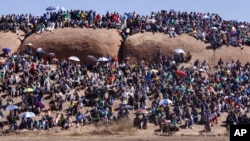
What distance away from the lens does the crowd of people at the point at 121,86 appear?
105ft

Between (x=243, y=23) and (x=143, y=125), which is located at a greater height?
(x=243, y=23)

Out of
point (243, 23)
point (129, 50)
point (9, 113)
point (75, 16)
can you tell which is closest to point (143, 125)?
point (9, 113)

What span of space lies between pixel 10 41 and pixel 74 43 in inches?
230

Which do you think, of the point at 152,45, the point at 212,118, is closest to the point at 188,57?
the point at 152,45

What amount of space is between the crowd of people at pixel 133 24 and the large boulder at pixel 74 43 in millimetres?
853

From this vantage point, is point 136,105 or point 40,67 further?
point 40,67

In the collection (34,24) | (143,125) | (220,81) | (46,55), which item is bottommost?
(143,125)

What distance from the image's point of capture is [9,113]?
32.3m

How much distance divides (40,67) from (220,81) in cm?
1416

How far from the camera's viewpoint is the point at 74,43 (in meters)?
43.8

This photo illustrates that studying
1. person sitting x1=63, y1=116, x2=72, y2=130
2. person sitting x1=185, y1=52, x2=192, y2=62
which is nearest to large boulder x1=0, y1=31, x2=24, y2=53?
person sitting x1=63, y1=116, x2=72, y2=130

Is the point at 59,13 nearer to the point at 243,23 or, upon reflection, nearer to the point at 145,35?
the point at 145,35

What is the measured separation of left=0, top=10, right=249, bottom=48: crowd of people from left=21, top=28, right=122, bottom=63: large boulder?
85 cm

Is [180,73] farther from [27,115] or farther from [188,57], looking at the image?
[27,115]
